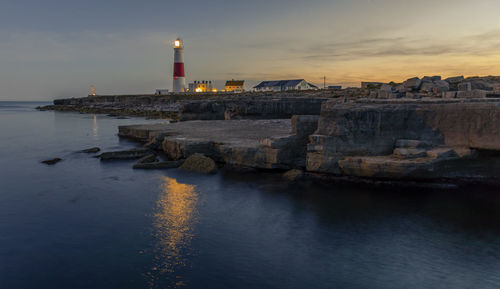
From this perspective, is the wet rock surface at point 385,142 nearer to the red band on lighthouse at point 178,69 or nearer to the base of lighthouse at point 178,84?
the red band on lighthouse at point 178,69

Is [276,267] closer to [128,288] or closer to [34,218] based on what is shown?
[128,288]

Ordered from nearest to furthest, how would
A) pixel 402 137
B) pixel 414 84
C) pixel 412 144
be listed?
pixel 412 144, pixel 402 137, pixel 414 84

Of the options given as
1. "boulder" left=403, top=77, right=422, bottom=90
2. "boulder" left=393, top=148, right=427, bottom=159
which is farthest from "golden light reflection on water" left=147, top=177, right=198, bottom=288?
"boulder" left=403, top=77, right=422, bottom=90

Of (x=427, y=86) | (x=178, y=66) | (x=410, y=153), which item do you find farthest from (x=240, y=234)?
(x=178, y=66)

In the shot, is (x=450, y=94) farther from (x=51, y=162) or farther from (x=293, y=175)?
(x=51, y=162)

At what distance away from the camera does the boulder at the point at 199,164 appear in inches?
633

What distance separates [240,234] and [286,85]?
→ 246 ft

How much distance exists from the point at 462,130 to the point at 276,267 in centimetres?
980

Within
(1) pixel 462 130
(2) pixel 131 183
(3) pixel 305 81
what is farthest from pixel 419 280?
(3) pixel 305 81

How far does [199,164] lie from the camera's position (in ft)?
54.0

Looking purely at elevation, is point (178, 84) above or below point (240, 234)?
above

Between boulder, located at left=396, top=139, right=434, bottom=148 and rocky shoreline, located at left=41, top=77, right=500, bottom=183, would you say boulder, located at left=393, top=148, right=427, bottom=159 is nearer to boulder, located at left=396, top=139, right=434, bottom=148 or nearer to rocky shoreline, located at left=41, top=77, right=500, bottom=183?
rocky shoreline, located at left=41, top=77, right=500, bottom=183

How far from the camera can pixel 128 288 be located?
736cm

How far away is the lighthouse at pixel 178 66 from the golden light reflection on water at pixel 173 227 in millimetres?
63030
